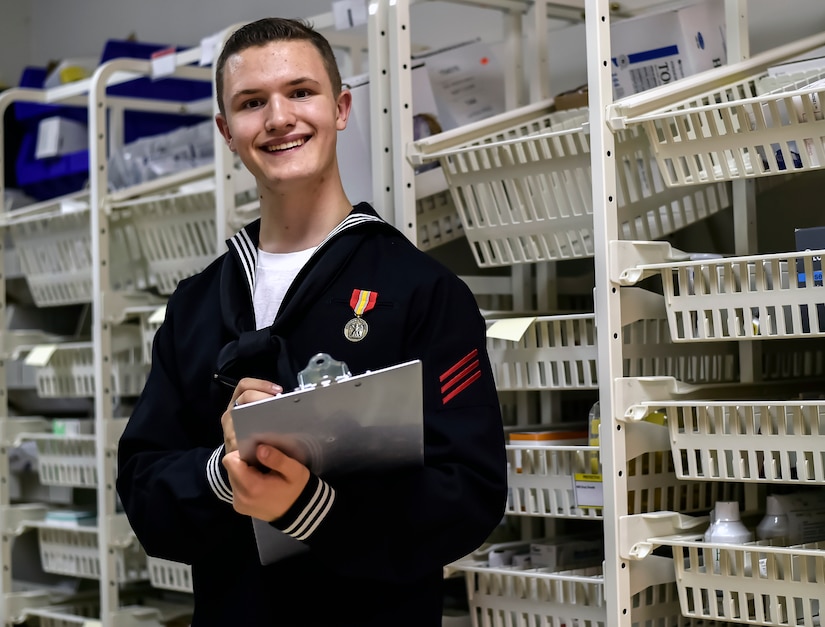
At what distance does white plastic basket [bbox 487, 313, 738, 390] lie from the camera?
213 centimetres

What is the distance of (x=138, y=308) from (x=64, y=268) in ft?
1.38

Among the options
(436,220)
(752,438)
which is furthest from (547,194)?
(752,438)

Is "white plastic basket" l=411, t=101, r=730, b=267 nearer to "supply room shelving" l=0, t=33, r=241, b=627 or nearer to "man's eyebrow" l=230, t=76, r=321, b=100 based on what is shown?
"man's eyebrow" l=230, t=76, r=321, b=100

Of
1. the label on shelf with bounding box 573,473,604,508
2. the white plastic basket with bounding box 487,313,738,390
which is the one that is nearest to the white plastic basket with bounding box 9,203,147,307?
the white plastic basket with bounding box 487,313,738,390

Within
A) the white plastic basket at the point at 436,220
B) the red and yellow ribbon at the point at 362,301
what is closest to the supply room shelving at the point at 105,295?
the white plastic basket at the point at 436,220

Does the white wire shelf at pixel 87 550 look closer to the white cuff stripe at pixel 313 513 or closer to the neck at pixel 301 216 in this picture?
the neck at pixel 301 216

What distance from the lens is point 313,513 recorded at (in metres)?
1.45

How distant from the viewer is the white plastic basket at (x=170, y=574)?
2910 millimetres

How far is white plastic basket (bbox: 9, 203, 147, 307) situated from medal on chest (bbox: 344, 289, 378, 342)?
1593 mm

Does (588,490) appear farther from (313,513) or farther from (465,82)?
(465,82)

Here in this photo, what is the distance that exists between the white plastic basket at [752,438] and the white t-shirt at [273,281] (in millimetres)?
641

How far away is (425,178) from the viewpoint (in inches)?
93.4

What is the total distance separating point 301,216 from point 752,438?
77cm

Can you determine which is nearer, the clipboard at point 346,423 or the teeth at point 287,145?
the clipboard at point 346,423
